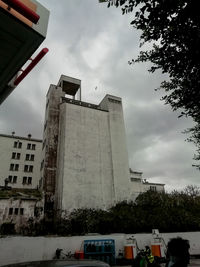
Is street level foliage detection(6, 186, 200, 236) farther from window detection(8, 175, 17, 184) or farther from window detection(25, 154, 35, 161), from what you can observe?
window detection(25, 154, 35, 161)

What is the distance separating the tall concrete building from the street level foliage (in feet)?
8.03

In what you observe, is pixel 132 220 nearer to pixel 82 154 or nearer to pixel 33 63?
pixel 82 154

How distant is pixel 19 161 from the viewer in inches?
1507

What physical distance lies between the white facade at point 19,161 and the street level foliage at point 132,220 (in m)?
17.3

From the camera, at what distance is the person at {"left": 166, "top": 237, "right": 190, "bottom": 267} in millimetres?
2848

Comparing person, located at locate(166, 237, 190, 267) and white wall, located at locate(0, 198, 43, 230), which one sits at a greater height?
white wall, located at locate(0, 198, 43, 230)

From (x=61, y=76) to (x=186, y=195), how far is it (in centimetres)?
2820

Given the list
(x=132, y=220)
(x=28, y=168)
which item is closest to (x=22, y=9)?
(x=132, y=220)

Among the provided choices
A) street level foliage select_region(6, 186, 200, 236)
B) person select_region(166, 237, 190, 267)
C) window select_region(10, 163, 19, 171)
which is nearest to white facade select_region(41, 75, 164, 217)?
street level foliage select_region(6, 186, 200, 236)

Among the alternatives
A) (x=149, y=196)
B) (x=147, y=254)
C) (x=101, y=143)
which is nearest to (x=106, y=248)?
(x=147, y=254)

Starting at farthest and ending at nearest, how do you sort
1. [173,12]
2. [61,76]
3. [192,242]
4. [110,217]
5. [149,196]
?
1. [61,76]
2. [149,196]
3. [110,217]
4. [192,242]
5. [173,12]

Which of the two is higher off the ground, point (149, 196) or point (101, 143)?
point (101, 143)

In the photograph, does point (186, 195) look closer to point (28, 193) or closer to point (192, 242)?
point (192, 242)

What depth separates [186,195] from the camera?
1044 inches
